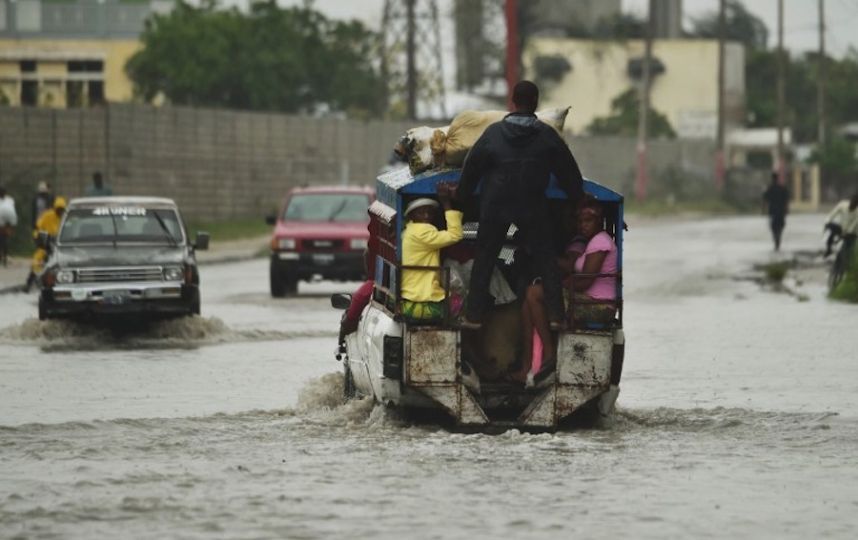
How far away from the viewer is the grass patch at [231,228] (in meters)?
53.3

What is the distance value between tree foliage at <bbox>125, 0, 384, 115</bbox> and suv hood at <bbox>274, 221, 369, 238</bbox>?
44.0 m

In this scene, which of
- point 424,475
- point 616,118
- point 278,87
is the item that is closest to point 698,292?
point 424,475

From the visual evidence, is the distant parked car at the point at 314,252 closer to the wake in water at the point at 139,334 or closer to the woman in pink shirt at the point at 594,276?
the wake in water at the point at 139,334

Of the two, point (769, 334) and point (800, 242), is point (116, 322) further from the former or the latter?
point (800, 242)

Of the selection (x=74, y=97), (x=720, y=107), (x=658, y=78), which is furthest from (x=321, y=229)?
(x=658, y=78)

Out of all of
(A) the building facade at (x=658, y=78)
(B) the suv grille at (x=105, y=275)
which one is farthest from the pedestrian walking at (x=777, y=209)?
(A) the building facade at (x=658, y=78)

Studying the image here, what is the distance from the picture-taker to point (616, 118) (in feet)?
354

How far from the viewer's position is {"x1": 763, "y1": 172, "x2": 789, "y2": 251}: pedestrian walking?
5000cm

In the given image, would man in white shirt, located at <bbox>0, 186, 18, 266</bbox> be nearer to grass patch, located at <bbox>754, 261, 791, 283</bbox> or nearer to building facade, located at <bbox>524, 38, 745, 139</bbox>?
grass patch, located at <bbox>754, 261, 791, 283</bbox>

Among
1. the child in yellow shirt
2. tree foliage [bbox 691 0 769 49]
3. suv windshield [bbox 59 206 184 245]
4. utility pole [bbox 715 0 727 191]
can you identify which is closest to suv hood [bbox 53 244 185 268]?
suv windshield [bbox 59 206 184 245]

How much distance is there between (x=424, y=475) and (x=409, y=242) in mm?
2343

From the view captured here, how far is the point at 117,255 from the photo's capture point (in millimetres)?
23359

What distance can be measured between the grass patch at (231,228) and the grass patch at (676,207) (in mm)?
22772

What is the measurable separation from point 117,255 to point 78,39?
61.4 metres
